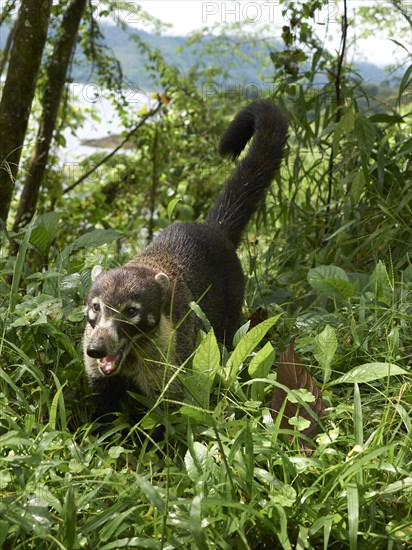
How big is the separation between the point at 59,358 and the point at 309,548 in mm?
1500

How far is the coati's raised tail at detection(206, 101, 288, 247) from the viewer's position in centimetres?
439

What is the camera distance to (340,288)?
387 cm

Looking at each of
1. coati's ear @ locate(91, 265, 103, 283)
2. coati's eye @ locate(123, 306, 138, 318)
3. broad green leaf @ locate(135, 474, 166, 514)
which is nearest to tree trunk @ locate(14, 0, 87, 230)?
coati's ear @ locate(91, 265, 103, 283)

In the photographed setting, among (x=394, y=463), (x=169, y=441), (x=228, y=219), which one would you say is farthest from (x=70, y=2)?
(x=394, y=463)

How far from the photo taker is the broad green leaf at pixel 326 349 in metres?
3.13

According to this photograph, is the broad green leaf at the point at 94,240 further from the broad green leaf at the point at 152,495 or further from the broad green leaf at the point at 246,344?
the broad green leaf at the point at 152,495

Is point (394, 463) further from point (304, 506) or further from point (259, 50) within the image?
point (259, 50)

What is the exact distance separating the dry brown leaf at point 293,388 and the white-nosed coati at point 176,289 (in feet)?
1.46

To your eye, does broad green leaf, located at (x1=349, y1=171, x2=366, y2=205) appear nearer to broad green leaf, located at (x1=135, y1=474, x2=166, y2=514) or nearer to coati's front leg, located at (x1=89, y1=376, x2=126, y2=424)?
coati's front leg, located at (x1=89, y1=376, x2=126, y2=424)

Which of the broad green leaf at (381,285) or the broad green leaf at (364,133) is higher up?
the broad green leaf at (364,133)

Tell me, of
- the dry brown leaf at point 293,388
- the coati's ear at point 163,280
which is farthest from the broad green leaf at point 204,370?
the coati's ear at point 163,280

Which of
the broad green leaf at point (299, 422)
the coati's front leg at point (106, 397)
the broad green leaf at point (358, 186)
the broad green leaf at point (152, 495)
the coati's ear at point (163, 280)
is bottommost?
the coati's front leg at point (106, 397)

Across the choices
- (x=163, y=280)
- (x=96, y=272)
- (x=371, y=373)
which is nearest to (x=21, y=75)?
(x=96, y=272)

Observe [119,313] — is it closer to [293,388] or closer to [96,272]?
[96,272]
